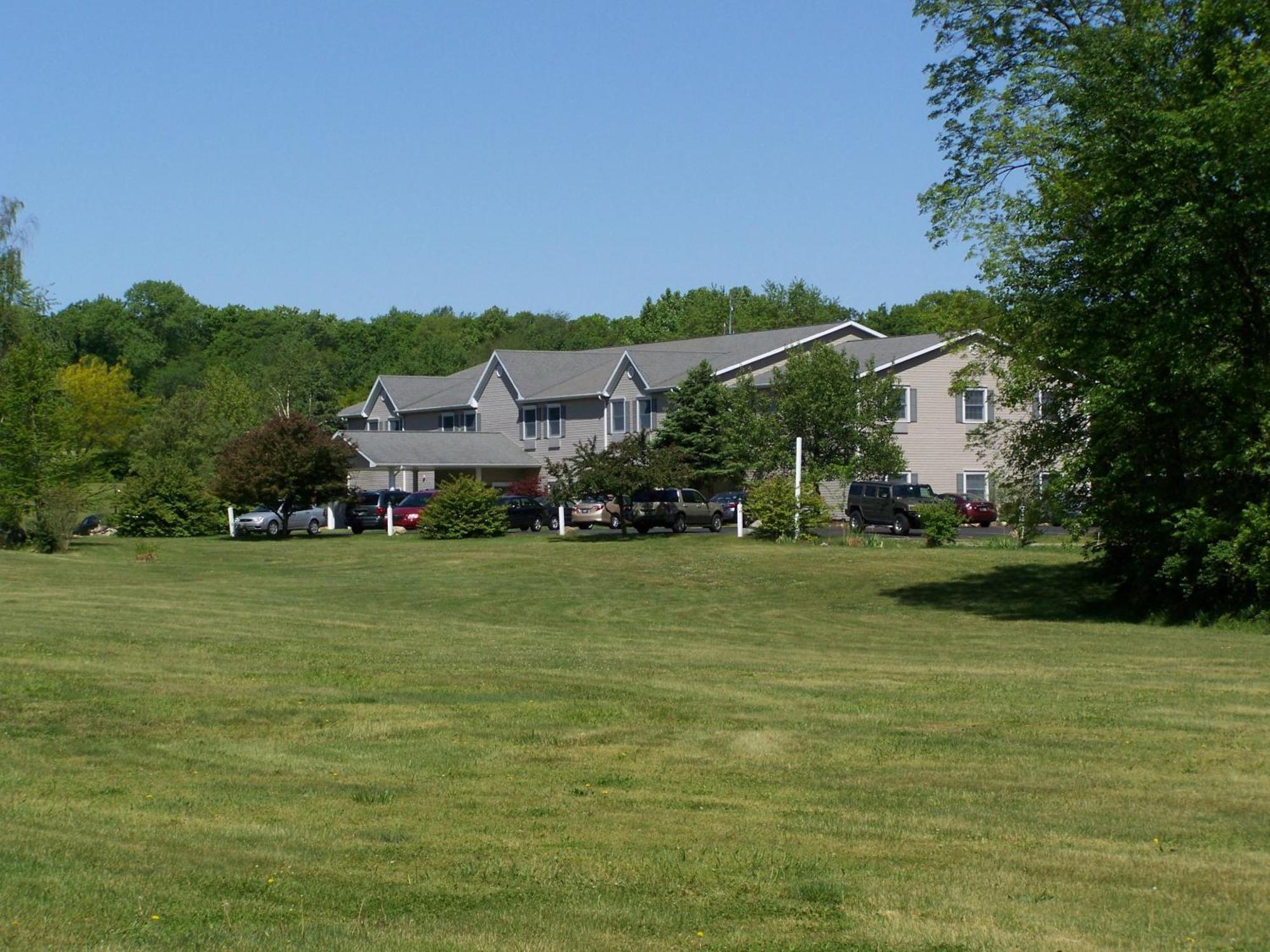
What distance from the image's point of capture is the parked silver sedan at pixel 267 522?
57.7 metres

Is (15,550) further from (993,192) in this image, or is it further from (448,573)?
(993,192)

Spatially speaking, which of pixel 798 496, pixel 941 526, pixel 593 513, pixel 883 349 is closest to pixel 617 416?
pixel 593 513

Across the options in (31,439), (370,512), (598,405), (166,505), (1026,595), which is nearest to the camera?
(1026,595)

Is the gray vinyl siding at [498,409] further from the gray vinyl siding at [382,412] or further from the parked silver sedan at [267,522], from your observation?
the parked silver sedan at [267,522]

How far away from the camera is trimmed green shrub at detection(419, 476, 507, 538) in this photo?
52.2 meters

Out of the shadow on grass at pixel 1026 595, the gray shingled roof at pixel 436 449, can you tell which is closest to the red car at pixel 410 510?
the gray shingled roof at pixel 436 449

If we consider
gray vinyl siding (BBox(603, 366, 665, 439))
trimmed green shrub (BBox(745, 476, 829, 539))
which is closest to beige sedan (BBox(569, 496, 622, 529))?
gray vinyl siding (BBox(603, 366, 665, 439))

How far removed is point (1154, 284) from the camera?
80.8ft

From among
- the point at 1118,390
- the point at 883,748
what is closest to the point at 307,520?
the point at 1118,390

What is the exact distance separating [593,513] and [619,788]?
4499cm

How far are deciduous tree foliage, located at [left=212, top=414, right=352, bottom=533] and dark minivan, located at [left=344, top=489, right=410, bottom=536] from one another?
16.8ft

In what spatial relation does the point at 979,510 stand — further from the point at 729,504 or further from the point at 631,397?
the point at 631,397

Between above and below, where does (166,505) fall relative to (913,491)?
below

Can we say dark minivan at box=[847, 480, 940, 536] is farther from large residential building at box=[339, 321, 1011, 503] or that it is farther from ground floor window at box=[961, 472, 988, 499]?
ground floor window at box=[961, 472, 988, 499]
